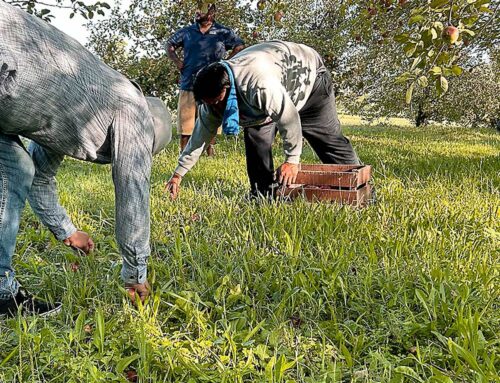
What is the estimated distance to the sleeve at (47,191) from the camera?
261 centimetres

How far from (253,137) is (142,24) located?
809 centimetres

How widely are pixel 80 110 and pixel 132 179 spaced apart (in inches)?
14.2

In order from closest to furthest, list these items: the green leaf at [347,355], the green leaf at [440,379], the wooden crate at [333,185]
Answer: the green leaf at [440,379], the green leaf at [347,355], the wooden crate at [333,185]

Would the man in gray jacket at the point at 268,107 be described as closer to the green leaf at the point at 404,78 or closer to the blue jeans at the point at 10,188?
the green leaf at the point at 404,78

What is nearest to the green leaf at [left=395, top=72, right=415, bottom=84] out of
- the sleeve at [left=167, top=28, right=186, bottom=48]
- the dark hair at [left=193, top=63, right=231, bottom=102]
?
the dark hair at [left=193, top=63, right=231, bottom=102]

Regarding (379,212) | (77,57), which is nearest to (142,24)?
(379,212)

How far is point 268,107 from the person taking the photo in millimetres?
3393

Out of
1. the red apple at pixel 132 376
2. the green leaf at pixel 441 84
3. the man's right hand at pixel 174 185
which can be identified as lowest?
the red apple at pixel 132 376

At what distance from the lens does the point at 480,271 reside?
2680mm

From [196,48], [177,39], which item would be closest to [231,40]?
[196,48]

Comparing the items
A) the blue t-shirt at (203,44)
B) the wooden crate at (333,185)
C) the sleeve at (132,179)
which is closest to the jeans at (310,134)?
the wooden crate at (333,185)

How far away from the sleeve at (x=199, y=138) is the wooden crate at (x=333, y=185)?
705 millimetres

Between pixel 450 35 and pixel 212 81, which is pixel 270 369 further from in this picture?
pixel 212 81

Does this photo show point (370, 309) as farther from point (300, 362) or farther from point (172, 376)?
point (172, 376)
